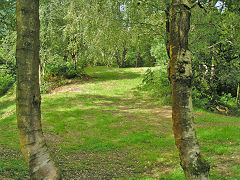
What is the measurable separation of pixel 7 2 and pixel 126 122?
752cm

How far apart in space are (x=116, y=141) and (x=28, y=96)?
5.92 meters

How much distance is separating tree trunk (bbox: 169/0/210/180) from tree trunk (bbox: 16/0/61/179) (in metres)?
1.99

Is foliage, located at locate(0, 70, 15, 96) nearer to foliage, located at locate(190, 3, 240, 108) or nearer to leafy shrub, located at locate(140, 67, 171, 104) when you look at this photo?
leafy shrub, located at locate(140, 67, 171, 104)

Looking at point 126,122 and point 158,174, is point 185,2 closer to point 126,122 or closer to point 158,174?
point 158,174

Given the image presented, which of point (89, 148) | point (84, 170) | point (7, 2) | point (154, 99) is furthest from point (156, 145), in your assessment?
point (154, 99)

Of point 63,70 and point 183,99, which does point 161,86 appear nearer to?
point 63,70

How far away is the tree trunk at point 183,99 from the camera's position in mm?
3352

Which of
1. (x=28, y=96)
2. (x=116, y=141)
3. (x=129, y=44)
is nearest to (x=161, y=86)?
(x=129, y=44)

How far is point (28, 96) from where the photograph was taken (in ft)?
12.1

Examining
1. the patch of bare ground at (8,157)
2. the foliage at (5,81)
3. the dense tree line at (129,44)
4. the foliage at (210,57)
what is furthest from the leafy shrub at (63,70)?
the patch of bare ground at (8,157)

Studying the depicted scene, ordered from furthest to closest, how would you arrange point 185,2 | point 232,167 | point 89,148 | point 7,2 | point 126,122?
point 126,122
point 7,2
point 89,148
point 232,167
point 185,2

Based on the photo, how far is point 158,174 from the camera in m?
5.86

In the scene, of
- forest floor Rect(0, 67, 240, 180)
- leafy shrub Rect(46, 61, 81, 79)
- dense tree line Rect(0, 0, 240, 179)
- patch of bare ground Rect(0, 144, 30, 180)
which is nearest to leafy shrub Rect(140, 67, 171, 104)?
forest floor Rect(0, 67, 240, 180)

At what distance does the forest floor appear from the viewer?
6055 millimetres
